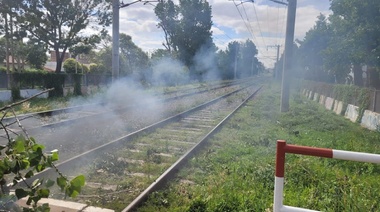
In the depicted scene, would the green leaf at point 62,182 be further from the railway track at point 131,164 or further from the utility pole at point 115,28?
the utility pole at point 115,28

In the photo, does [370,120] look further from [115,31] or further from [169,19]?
[169,19]

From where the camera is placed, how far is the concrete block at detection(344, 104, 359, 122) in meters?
14.7

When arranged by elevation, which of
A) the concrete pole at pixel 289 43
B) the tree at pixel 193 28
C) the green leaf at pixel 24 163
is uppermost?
the tree at pixel 193 28

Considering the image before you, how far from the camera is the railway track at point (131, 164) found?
14.9ft

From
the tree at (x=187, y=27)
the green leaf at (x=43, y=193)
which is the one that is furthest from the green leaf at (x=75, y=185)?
the tree at (x=187, y=27)

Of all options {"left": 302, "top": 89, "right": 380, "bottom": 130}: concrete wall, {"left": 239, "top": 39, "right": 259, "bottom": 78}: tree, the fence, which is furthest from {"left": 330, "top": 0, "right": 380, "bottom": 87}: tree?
{"left": 239, "top": 39, "right": 259, "bottom": 78}: tree

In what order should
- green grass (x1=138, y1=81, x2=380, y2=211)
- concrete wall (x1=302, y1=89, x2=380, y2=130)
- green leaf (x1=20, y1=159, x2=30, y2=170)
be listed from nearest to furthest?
green leaf (x1=20, y1=159, x2=30, y2=170) → green grass (x1=138, y1=81, x2=380, y2=211) → concrete wall (x1=302, y1=89, x2=380, y2=130)

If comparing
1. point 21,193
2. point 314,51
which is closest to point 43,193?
point 21,193

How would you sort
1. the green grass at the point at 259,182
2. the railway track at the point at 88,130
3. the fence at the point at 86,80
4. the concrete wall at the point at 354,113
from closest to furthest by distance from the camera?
the green grass at the point at 259,182, the railway track at the point at 88,130, the concrete wall at the point at 354,113, the fence at the point at 86,80

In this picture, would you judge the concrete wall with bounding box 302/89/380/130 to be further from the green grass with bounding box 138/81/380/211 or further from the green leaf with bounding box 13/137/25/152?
the green leaf with bounding box 13/137/25/152

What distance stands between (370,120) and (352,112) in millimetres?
2728

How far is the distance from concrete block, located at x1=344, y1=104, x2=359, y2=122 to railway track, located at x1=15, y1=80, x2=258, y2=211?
8975 mm

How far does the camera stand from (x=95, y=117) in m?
11.9

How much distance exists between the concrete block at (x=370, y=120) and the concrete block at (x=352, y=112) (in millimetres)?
986
